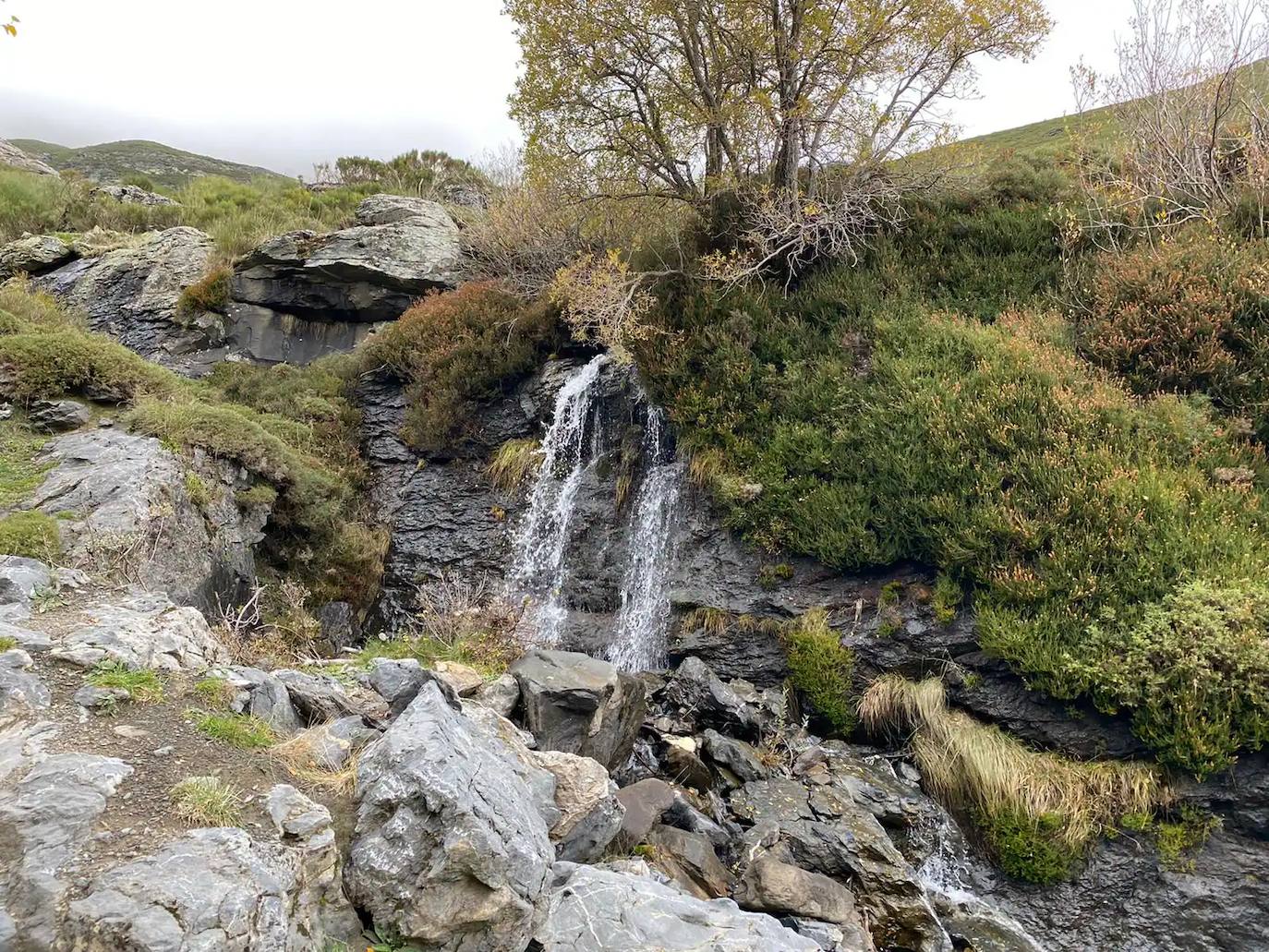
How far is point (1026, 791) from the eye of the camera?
6242 millimetres

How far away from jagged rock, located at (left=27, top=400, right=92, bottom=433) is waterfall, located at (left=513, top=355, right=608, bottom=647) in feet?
19.6

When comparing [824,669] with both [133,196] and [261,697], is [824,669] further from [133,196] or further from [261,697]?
[133,196]

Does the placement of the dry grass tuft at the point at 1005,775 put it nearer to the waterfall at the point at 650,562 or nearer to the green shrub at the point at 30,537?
the waterfall at the point at 650,562

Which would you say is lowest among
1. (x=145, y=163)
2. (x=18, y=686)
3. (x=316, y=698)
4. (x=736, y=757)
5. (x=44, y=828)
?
(x=736, y=757)

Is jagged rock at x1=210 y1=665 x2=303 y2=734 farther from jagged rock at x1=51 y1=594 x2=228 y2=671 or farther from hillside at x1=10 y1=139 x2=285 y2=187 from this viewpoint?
hillside at x1=10 y1=139 x2=285 y2=187

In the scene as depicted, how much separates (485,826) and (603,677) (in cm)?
307

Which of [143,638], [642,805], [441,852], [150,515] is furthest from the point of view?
[150,515]

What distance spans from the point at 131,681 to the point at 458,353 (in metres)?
9.88

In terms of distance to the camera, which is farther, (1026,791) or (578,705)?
(1026,791)

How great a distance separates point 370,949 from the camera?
10.2ft

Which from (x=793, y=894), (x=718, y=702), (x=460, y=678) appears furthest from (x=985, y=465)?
(x=460, y=678)

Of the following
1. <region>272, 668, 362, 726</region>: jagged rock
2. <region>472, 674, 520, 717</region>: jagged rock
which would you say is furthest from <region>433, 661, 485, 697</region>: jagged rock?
<region>272, 668, 362, 726</region>: jagged rock

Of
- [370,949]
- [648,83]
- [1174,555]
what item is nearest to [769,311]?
[648,83]

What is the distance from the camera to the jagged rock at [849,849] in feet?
17.1
